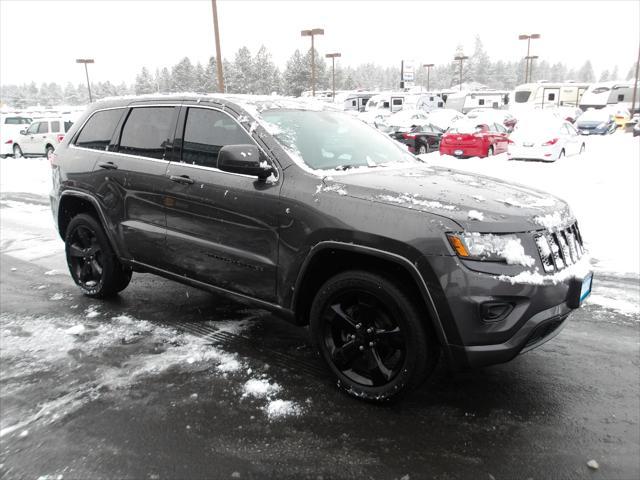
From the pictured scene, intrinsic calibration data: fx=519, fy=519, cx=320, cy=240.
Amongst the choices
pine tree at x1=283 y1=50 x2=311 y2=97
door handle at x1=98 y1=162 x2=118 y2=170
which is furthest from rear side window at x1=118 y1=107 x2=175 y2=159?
pine tree at x1=283 y1=50 x2=311 y2=97

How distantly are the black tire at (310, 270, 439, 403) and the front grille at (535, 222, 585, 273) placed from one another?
2.39ft

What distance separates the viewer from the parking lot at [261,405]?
2639 mm

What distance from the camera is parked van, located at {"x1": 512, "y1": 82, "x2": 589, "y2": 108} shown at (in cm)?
4797

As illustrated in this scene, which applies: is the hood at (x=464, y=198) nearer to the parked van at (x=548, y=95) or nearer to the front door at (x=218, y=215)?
the front door at (x=218, y=215)

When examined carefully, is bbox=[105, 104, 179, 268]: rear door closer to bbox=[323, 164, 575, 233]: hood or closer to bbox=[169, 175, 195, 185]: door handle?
bbox=[169, 175, 195, 185]: door handle

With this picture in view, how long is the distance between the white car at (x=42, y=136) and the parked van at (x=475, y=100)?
118 feet

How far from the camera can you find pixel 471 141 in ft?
60.0

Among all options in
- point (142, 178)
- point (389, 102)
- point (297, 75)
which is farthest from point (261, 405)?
point (297, 75)

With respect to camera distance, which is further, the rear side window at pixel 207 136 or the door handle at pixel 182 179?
the door handle at pixel 182 179

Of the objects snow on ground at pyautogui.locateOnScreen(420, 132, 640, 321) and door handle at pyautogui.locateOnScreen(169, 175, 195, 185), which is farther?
snow on ground at pyautogui.locateOnScreen(420, 132, 640, 321)

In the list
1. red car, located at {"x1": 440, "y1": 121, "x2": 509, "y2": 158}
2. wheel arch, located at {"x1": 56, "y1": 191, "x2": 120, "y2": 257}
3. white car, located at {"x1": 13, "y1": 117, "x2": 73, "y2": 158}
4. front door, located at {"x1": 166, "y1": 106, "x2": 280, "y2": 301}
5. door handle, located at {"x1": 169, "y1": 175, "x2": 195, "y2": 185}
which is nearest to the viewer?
front door, located at {"x1": 166, "y1": 106, "x2": 280, "y2": 301}

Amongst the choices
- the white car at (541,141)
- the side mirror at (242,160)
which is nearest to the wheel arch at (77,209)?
the side mirror at (242,160)

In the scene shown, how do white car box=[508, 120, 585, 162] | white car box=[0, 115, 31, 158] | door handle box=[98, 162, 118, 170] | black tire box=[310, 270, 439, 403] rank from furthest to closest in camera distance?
white car box=[0, 115, 31, 158]
white car box=[508, 120, 585, 162]
door handle box=[98, 162, 118, 170]
black tire box=[310, 270, 439, 403]

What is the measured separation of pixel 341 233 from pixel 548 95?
170 ft
